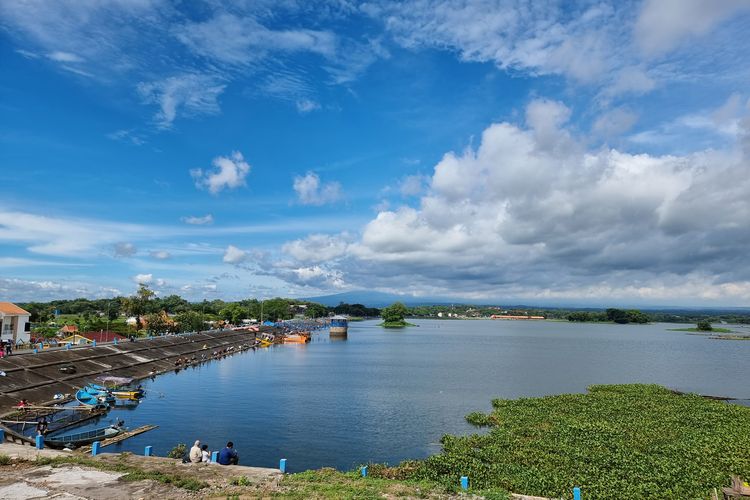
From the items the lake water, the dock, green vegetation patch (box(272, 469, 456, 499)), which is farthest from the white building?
green vegetation patch (box(272, 469, 456, 499))

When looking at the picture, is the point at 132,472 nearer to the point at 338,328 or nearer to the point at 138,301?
the point at 138,301

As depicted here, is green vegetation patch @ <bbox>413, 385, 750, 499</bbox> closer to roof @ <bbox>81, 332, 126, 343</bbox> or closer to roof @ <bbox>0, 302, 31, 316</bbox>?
roof @ <bbox>0, 302, 31, 316</bbox>

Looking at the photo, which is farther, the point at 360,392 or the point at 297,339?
the point at 297,339

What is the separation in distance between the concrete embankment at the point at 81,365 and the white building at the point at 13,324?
1052 cm

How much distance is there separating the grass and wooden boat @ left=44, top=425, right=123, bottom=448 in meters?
7.26

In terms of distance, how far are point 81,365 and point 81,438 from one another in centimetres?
3778

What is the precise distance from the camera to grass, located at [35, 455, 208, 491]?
24.6 metres

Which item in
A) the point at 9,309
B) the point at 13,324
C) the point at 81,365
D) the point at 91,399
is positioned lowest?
the point at 91,399

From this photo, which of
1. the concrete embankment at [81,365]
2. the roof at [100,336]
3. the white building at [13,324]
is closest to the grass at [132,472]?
the concrete embankment at [81,365]

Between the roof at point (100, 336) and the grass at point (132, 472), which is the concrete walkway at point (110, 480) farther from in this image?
the roof at point (100, 336)

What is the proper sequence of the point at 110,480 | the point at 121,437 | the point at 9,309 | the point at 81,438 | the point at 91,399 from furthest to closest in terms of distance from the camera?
the point at 9,309 < the point at 91,399 < the point at 121,437 < the point at 81,438 < the point at 110,480

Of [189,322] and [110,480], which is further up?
[189,322]

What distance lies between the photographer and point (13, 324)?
79.5 m

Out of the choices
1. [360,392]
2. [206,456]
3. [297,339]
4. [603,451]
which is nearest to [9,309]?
[360,392]
